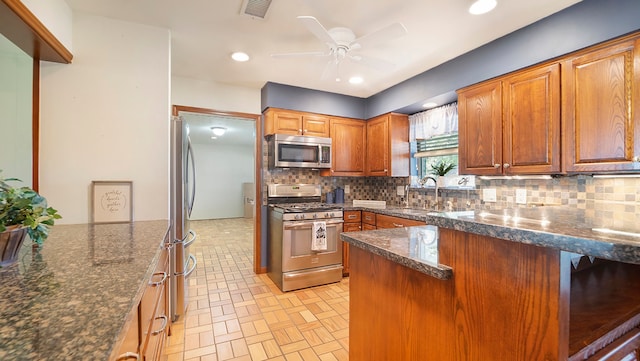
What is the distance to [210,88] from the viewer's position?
10.9ft

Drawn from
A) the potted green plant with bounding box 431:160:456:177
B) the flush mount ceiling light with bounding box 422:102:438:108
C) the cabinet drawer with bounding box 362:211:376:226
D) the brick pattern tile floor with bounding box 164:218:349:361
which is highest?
the flush mount ceiling light with bounding box 422:102:438:108

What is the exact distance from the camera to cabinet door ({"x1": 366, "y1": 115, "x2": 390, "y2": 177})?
3588 millimetres

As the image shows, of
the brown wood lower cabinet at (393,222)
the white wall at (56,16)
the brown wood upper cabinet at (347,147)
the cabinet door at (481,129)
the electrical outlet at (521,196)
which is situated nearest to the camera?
the white wall at (56,16)

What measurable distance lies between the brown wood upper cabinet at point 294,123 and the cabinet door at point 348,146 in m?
0.18

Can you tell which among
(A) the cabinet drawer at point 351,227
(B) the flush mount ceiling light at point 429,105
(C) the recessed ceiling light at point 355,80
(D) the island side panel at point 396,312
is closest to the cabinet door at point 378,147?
(B) the flush mount ceiling light at point 429,105

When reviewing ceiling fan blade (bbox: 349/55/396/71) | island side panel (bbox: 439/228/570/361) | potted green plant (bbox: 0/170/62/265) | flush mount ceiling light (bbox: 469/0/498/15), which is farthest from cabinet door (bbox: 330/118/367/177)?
potted green plant (bbox: 0/170/62/265)

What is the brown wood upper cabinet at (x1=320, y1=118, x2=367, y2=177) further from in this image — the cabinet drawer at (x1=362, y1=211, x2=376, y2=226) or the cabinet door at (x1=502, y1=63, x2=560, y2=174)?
the cabinet door at (x1=502, y1=63, x2=560, y2=174)

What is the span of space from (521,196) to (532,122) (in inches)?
28.4

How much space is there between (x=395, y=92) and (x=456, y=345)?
3.00 m

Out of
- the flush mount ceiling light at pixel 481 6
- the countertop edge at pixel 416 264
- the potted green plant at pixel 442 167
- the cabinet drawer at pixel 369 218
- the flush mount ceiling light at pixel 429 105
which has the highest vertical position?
the flush mount ceiling light at pixel 481 6

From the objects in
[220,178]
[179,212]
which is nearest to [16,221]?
[179,212]

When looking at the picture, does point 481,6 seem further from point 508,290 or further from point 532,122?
point 508,290

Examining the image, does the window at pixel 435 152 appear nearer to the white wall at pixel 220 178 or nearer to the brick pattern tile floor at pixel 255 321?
the brick pattern tile floor at pixel 255 321

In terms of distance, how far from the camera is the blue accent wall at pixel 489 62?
5.51 feet
